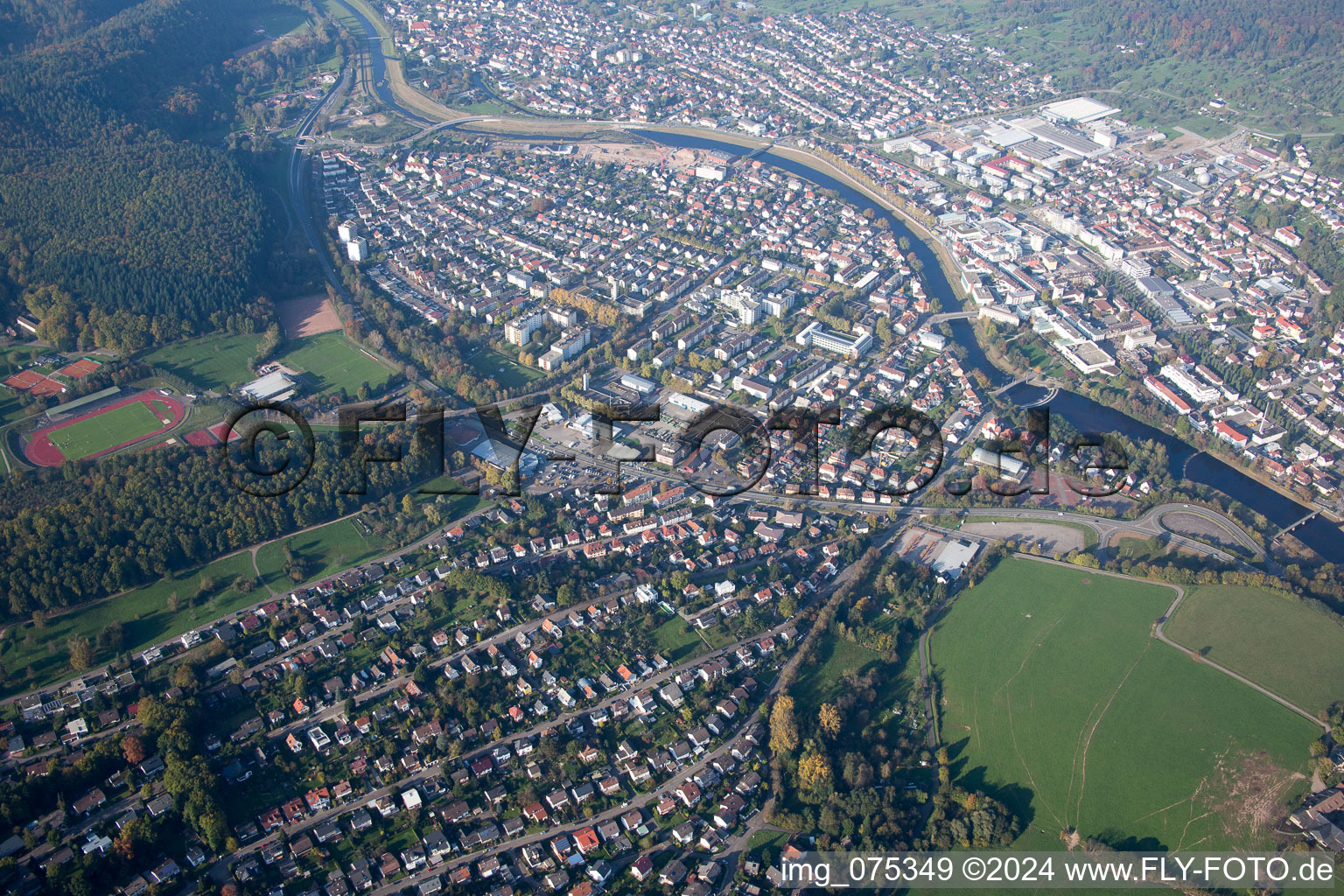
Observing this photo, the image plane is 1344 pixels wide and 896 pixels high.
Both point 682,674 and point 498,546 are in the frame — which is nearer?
point 682,674

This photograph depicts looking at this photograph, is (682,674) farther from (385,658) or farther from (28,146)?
(28,146)

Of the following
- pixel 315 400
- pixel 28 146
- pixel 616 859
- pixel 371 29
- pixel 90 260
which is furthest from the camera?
pixel 371 29

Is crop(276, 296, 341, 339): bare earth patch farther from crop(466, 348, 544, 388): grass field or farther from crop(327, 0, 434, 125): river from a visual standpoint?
crop(327, 0, 434, 125): river

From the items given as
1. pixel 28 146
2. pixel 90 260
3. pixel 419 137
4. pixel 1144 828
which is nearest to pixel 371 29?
pixel 419 137

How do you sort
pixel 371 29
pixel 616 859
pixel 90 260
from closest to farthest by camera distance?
pixel 616 859 → pixel 90 260 → pixel 371 29

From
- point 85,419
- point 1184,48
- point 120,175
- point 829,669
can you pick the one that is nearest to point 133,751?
point 85,419

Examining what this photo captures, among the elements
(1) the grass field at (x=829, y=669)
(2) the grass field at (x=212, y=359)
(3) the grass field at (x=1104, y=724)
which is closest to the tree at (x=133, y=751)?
(1) the grass field at (x=829, y=669)

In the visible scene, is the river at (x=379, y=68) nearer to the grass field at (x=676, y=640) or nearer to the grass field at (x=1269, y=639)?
the grass field at (x=676, y=640)
